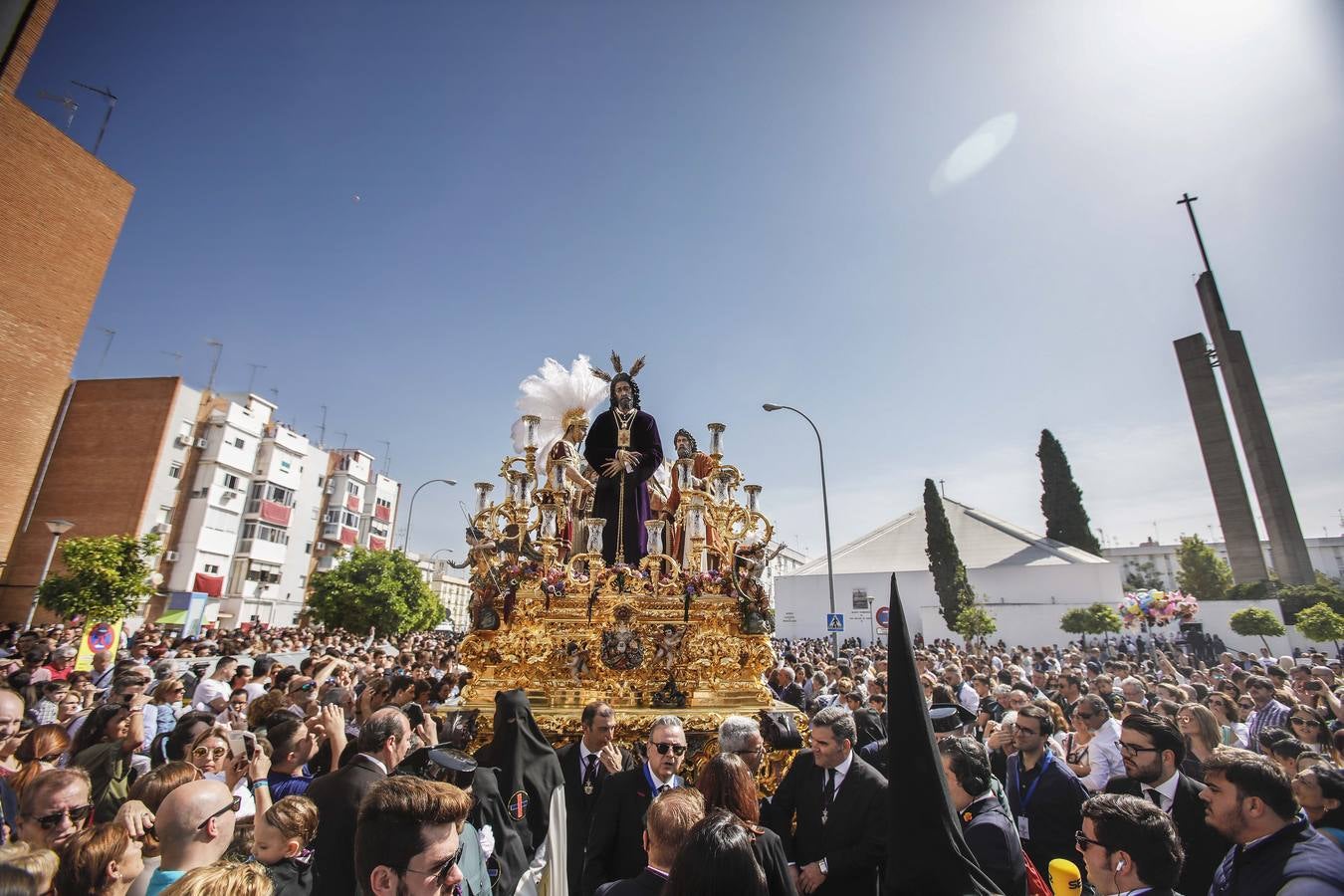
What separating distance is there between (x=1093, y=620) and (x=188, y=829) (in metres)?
41.6

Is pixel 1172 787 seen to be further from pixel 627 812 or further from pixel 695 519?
pixel 695 519

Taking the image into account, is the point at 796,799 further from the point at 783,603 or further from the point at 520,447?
the point at 783,603

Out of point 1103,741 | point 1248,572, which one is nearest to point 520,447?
point 1103,741

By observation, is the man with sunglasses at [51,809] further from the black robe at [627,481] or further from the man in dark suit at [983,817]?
the black robe at [627,481]

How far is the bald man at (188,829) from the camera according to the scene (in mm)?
2652

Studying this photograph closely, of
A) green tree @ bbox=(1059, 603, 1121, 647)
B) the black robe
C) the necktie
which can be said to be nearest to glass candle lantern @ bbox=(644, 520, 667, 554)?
the black robe

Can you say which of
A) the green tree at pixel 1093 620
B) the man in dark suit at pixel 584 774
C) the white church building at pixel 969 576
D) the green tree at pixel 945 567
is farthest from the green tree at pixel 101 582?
the green tree at pixel 1093 620

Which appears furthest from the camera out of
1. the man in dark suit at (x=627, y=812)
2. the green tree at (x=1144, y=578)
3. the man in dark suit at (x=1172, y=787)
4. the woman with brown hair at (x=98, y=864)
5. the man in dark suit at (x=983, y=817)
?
the green tree at (x=1144, y=578)

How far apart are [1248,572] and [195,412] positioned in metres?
69.3

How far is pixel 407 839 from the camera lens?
89.9 inches

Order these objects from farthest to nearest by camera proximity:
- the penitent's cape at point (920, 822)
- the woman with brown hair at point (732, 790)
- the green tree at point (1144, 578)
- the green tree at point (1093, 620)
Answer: the green tree at point (1144, 578)
the green tree at point (1093, 620)
the woman with brown hair at point (732, 790)
the penitent's cape at point (920, 822)

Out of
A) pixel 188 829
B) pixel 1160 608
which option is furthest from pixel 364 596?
pixel 1160 608

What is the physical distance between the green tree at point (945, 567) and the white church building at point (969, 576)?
247 cm

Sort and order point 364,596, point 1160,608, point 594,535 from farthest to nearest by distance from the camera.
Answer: point 364,596
point 1160,608
point 594,535
